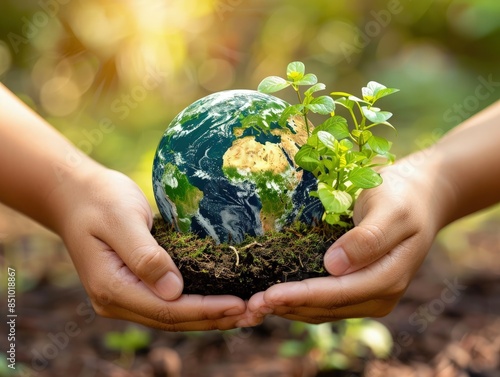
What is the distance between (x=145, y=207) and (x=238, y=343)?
1.35 meters

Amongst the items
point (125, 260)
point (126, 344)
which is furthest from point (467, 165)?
point (126, 344)

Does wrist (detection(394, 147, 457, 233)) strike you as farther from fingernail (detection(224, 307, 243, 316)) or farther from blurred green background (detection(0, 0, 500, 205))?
blurred green background (detection(0, 0, 500, 205))

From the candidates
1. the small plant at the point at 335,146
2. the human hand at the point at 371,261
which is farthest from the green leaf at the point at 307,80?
the human hand at the point at 371,261

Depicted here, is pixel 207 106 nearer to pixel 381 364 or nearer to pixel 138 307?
pixel 138 307

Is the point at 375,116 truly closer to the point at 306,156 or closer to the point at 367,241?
the point at 306,156

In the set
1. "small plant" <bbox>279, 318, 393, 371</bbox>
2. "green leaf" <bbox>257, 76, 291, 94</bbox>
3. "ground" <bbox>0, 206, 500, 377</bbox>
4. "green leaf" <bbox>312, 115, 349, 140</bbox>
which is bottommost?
"ground" <bbox>0, 206, 500, 377</bbox>

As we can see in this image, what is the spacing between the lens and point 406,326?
336 cm

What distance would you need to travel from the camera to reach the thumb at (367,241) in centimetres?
181

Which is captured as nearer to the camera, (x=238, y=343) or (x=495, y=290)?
(x=238, y=343)

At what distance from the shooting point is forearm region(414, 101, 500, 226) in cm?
230

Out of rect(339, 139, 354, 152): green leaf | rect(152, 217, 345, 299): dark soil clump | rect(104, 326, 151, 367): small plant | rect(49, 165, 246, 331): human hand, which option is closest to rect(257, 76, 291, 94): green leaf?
rect(339, 139, 354, 152): green leaf

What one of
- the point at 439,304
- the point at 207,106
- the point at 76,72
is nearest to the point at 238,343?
the point at 439,304

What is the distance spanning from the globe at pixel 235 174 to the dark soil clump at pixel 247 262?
0.21ft

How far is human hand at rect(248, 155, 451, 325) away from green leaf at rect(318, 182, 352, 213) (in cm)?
8
